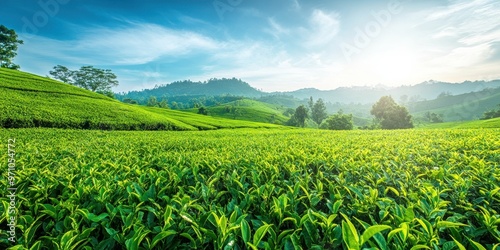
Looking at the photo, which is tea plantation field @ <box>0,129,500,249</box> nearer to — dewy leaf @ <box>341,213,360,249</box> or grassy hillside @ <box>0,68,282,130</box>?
dewy leaf @ <box>341,213,360,249</box>

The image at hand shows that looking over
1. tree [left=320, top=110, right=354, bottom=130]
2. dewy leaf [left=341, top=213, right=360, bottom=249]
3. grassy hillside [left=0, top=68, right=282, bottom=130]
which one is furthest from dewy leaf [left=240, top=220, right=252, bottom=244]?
tree [left=320, top=110, right=354, bottom=130]

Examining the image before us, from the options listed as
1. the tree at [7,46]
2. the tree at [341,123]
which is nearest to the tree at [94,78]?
the tree at [7,46]

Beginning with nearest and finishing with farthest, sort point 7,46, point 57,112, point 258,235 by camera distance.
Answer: point 258,235, point 57,112, point 7,46

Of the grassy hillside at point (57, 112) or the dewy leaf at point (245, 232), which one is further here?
the grassy hillside at point (57, 112)

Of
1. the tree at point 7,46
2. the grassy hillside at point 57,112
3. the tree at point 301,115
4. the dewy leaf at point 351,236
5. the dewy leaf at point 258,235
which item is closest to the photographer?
the dewy leaf at point 351,236

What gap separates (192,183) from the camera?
3395mm

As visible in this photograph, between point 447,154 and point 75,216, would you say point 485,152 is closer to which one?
point 447,154

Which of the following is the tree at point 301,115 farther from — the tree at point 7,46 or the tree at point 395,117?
the tree at point 7,46

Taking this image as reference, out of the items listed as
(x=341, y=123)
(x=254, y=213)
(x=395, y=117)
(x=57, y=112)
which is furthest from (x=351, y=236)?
(x=395, y=117)

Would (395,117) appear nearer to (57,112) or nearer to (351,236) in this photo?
(57,112)

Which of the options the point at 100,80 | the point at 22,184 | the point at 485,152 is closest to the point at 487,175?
the point at 485,152

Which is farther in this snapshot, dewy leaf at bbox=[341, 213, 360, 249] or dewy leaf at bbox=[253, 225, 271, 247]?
dewy leaf at bbox=[253, 225, 271, 247]

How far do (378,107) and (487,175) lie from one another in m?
78.7

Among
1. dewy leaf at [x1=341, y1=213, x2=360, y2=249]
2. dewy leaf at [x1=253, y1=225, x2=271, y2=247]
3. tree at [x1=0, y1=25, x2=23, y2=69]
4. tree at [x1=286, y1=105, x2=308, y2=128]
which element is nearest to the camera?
dewy leaf at [x1=341, y1=213, x2=360, y2=249]
